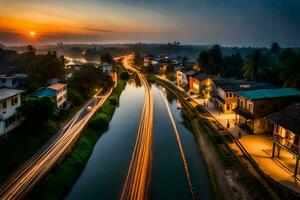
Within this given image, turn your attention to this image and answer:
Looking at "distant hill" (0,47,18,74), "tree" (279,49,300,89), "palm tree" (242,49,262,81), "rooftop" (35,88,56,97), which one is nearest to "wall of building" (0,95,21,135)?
"rooftop" (35,88,56,97)

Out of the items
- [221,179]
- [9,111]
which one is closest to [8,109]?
[9,111]

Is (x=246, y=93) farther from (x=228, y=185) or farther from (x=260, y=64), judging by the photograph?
(x=260, y=64)

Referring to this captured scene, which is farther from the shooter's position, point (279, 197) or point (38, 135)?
point (38, 135)

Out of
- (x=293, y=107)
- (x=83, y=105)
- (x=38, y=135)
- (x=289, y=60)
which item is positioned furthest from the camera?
(x=83, y=105)

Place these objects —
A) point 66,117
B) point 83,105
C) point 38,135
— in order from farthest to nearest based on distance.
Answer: point 83,105 < point 66,117 < point 38,135

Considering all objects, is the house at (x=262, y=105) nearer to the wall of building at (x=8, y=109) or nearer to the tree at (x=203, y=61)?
the wall of building at (x=8, y=109)

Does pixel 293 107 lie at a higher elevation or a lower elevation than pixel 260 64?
lower

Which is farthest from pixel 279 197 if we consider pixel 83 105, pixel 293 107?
pixel 83 105
